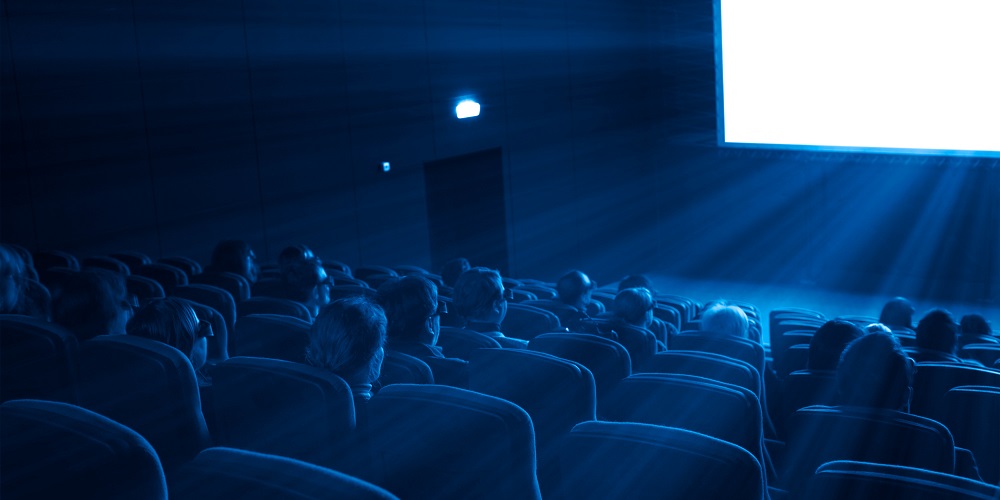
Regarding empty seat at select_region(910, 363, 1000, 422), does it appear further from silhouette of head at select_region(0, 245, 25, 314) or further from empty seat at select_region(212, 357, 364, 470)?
silhouette of head at select_region(0, 245, 25, 314)

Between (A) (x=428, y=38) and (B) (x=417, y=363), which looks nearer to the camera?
(B) (x=417, y=363)

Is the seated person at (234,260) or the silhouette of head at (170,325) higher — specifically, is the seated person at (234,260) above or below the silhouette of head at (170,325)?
below

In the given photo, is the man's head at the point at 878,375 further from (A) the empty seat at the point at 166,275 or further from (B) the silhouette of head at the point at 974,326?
(A) the empty seat at the point at 166,275

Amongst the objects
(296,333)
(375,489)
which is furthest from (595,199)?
(375,489)

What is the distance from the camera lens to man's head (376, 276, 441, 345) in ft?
12.9

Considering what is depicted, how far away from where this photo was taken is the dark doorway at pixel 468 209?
443 inches

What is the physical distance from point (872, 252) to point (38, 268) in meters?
10.4

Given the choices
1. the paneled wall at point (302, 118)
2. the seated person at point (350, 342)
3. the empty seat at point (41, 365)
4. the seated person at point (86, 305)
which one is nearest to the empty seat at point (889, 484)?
the seated person at point (350, 342)

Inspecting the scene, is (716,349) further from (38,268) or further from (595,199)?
(595,199)

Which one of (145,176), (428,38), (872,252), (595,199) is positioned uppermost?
(428,38)

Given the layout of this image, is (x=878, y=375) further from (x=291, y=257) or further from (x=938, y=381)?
(x=291, y=257)

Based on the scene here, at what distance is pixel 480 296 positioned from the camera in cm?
480

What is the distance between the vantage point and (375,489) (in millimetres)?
1696

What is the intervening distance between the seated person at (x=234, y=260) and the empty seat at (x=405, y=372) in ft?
10.1
